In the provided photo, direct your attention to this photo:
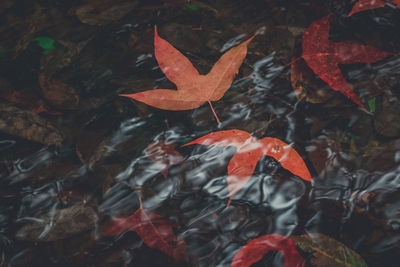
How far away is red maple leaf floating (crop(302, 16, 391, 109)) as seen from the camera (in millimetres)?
1010

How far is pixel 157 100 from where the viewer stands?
102 cm

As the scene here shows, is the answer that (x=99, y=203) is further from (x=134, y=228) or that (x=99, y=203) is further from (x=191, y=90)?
(x=191, y=90)

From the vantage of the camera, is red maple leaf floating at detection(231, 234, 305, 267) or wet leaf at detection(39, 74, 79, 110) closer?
red maple leaf floating at detection(231, 234, 305, 267)

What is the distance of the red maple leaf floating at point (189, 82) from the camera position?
3.25 ft

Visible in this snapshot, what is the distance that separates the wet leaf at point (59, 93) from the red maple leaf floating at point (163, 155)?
1.15 feet

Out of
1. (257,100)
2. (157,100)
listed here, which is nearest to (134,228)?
(157,100)

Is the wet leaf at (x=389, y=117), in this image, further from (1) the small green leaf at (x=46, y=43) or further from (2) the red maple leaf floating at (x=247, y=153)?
(1) the small green leaf at (x=46, y=43)

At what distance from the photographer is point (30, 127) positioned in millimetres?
976

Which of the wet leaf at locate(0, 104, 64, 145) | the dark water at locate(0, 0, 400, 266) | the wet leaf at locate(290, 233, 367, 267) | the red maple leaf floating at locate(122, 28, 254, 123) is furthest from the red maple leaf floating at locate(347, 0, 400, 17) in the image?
the wet leaf at locate(0, 104, 64, 145)

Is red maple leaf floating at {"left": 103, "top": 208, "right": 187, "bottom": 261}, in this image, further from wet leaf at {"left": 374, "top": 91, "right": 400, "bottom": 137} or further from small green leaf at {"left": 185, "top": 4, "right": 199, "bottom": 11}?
small green leaf at {"left": 185, "top": 4, "right": 199, "bottom": 11}

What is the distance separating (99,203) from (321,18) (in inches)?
44.1

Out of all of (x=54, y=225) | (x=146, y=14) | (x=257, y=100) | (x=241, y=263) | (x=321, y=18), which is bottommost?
(x=241, y=263)

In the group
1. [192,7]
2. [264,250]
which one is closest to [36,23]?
[192,7]

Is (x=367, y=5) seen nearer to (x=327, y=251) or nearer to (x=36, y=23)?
(x=327, y=251)
